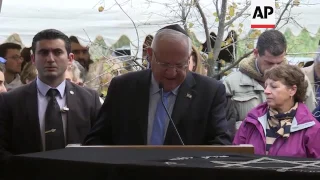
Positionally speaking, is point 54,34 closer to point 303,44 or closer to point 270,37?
point 270,37

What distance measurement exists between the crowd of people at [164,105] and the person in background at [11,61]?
6.84 feet

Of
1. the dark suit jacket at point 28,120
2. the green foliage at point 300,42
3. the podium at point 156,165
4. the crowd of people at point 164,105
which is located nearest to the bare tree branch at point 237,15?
the green foliage at point 300,42

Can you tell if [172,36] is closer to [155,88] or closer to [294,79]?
[155,88]

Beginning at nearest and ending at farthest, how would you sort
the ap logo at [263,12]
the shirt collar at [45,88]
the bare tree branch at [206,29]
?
1. the shirt collar at [45,88]
2. the ap logo at [263,12]
3. the bare tree branch at [206,29]

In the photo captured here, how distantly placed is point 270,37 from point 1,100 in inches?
80.9

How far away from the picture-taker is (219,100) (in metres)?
3.42

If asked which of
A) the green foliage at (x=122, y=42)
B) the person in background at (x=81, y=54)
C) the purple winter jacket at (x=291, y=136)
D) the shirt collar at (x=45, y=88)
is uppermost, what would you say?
the green foliage at (x=122, y=42)

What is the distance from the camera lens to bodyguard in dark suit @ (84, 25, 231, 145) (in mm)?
3254

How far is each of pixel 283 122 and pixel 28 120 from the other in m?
1.58

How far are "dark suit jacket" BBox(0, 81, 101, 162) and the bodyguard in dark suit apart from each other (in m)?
0.44

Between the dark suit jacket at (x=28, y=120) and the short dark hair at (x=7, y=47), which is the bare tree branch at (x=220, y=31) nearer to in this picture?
the short dark hair at (x=7, y=47)

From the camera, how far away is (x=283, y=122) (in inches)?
164

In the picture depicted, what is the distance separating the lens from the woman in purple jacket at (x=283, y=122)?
4047mm

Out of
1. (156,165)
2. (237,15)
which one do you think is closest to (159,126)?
(156,165)
